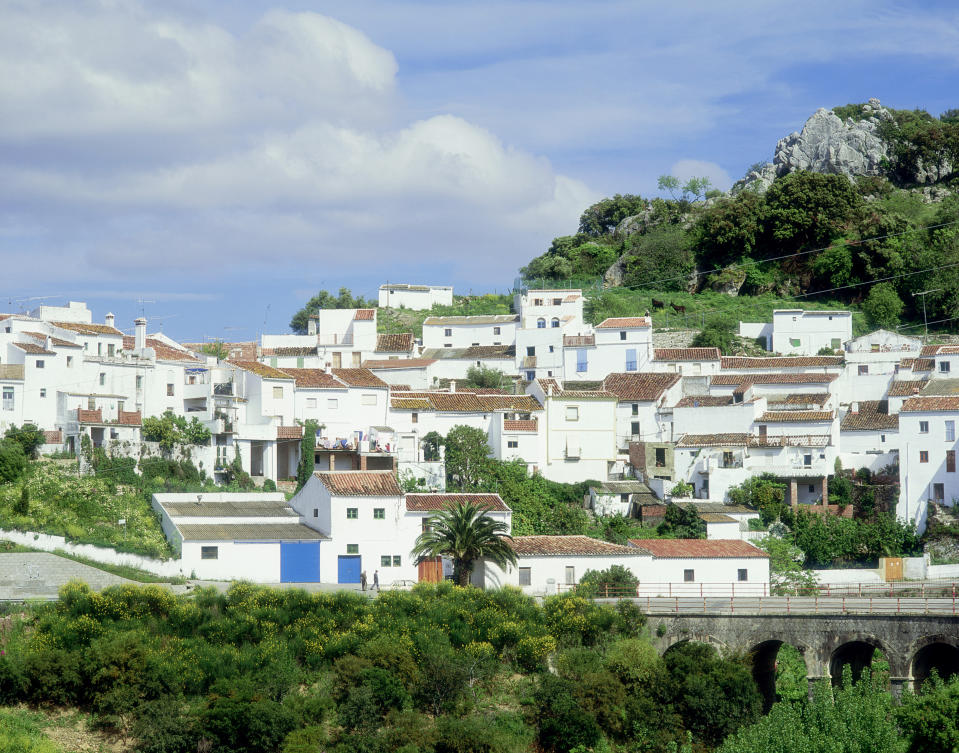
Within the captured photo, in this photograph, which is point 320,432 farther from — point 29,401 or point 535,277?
point 535,277

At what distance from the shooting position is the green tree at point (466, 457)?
6156 centimetres

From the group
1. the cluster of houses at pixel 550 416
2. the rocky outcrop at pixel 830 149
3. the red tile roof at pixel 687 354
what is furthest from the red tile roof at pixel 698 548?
the rocky outcrop at pixel 830 149

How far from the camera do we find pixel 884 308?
279 feet

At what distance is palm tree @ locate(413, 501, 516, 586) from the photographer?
48906 mm

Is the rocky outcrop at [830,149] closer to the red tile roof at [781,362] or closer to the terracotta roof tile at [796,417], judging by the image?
the red tile roof at [781,362]

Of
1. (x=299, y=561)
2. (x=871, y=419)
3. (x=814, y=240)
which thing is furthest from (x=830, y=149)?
(x=299, y=561)

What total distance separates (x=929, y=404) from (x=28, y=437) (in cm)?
4052

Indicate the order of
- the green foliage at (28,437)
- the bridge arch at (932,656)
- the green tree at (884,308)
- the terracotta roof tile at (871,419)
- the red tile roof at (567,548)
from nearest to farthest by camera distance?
the bridge arch at (932,656)
the red tile roof at (567,548)
the green foliage at (28,437)
the terracotta roof tile at (871,419)
the green tree at (884,308)

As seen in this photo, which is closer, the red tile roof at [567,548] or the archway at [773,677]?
the archway at [773,677]

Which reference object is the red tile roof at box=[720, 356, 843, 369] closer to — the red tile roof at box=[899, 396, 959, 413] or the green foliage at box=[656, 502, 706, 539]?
the red tile roof at box=[899, 396, 959, 413]

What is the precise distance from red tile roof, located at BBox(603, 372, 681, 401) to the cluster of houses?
0.14 m

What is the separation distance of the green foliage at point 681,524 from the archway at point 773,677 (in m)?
8.58

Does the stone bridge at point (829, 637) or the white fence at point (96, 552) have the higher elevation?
the white fence at point (96, 552)

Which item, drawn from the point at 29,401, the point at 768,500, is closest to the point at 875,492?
the point at 768,500
